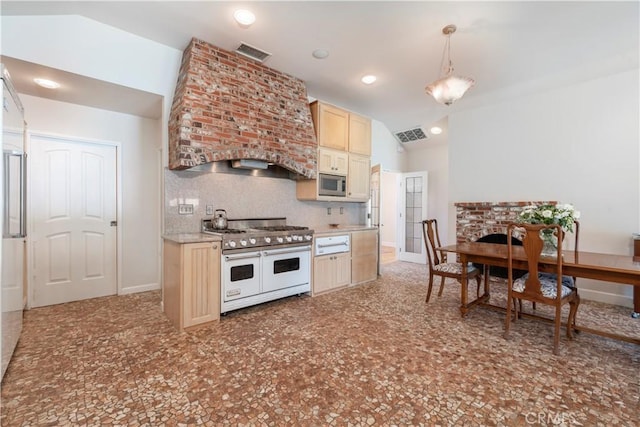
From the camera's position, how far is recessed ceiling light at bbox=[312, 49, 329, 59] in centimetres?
336

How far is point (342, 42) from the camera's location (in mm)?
3186

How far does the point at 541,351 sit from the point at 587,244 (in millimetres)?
2344

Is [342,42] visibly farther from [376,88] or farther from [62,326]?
[62,326]

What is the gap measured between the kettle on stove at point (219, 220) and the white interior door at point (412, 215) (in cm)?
438

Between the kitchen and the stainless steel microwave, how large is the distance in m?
0.45

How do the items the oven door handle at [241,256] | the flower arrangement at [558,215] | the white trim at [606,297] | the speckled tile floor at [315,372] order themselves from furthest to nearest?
the white trim at [606,297], the oven door handle at [241,256], the flower arrangement at [558,215], the speckled tile floor at [315,372]

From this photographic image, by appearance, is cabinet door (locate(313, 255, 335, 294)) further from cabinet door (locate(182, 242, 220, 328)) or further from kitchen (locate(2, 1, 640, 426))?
cabinet door (locate(182, 242, 220, 328))

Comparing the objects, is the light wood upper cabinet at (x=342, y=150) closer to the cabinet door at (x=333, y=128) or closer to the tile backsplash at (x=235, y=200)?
the cabinet door at (x=333, y=128)

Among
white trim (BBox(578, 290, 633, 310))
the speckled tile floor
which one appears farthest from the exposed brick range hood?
white trim (BBox(578, 290, 633, 310))

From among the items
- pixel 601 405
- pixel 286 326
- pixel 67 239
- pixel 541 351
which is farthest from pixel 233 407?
pixel 67 239

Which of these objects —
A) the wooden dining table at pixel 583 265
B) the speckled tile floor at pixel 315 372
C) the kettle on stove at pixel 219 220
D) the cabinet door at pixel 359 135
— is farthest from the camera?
the cabinet door at pixel 359 135

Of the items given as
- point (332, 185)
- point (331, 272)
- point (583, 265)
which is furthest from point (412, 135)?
point (583, 265)

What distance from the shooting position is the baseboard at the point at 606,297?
142 inches

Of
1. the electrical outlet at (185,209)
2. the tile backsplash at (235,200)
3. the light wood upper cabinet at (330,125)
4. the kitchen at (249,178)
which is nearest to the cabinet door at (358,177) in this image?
the light wood upper cabinet at (330,125)
